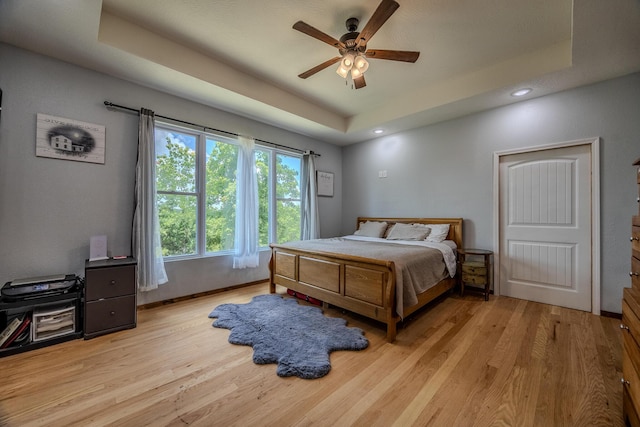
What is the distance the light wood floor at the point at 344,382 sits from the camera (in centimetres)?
138

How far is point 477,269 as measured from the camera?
315 centimetres

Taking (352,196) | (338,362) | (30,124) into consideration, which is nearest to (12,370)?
(30,124)

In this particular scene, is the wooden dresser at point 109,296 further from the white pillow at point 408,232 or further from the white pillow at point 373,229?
the white pillow at point 408,232

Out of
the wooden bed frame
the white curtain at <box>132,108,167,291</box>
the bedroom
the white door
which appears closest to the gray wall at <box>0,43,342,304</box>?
the bedroom

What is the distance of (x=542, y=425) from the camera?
132 centimetres

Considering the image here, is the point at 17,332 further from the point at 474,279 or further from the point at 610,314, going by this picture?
the point at 610,314

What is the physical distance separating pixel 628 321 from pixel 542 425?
68 cm

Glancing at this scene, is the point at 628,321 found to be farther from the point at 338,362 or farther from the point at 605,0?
the point at 605,0

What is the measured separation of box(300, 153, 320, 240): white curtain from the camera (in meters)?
4.50

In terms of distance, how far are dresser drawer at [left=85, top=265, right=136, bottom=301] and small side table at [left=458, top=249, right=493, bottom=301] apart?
148 inches

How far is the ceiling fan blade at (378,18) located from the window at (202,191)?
230 cm

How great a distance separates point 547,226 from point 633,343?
231cm

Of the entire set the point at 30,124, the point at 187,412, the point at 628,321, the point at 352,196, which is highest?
the point at 30,124

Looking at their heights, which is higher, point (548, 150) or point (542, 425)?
point (548, 150)
